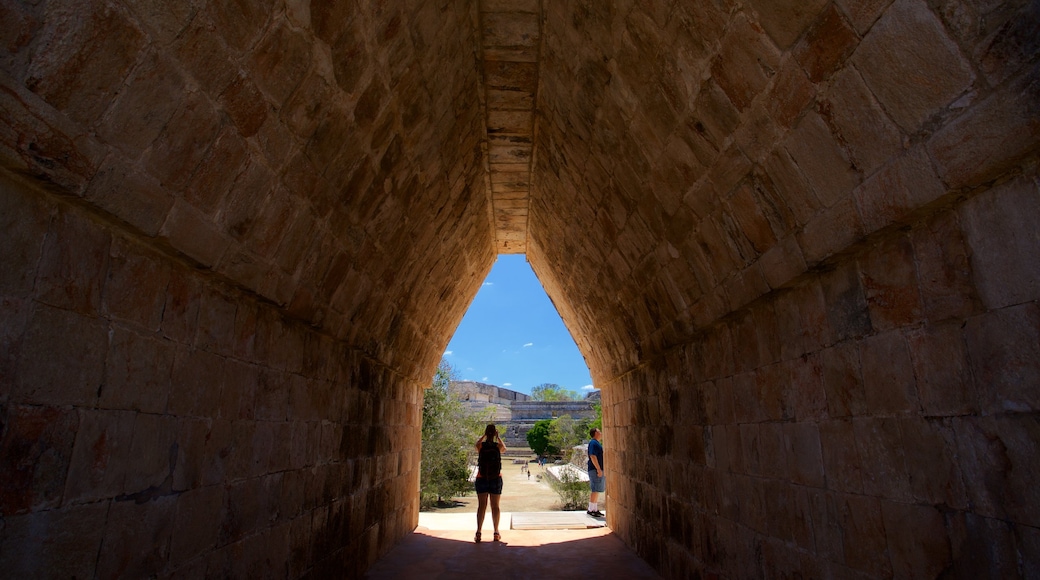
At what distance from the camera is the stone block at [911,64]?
6.25ft

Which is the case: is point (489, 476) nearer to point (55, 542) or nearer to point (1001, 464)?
point (55, 542)

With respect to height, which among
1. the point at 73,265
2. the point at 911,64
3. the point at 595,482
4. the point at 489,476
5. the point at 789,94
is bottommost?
the point at 595,482

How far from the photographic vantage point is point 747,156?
10.2 ft

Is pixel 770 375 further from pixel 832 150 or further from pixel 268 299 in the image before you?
pixel 268 299

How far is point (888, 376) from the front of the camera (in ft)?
8.24

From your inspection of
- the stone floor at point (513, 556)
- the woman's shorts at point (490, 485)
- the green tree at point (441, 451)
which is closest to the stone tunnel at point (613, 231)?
the stone floor at point (513, 556)

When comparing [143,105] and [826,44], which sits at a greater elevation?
[826,44]

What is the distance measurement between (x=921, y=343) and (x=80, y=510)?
3324mm

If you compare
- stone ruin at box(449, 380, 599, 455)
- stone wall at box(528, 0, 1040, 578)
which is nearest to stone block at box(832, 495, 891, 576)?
stone wall at box(528, 0, 1040, 578)

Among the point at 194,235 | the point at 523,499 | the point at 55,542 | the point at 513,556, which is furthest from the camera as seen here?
the point at 523,499

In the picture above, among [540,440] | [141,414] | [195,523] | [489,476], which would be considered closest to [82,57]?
[141,414]

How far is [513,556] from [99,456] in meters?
5.95

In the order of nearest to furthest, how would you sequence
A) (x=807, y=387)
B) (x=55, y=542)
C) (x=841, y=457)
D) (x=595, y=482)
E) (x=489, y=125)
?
1. (x=55, y=542)
2. (x=841, y=457)
3. (x=807, y=387)
4. (x=489, y=125)
5. (x=595, y=482)

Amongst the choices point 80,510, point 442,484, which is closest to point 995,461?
point 80,510
